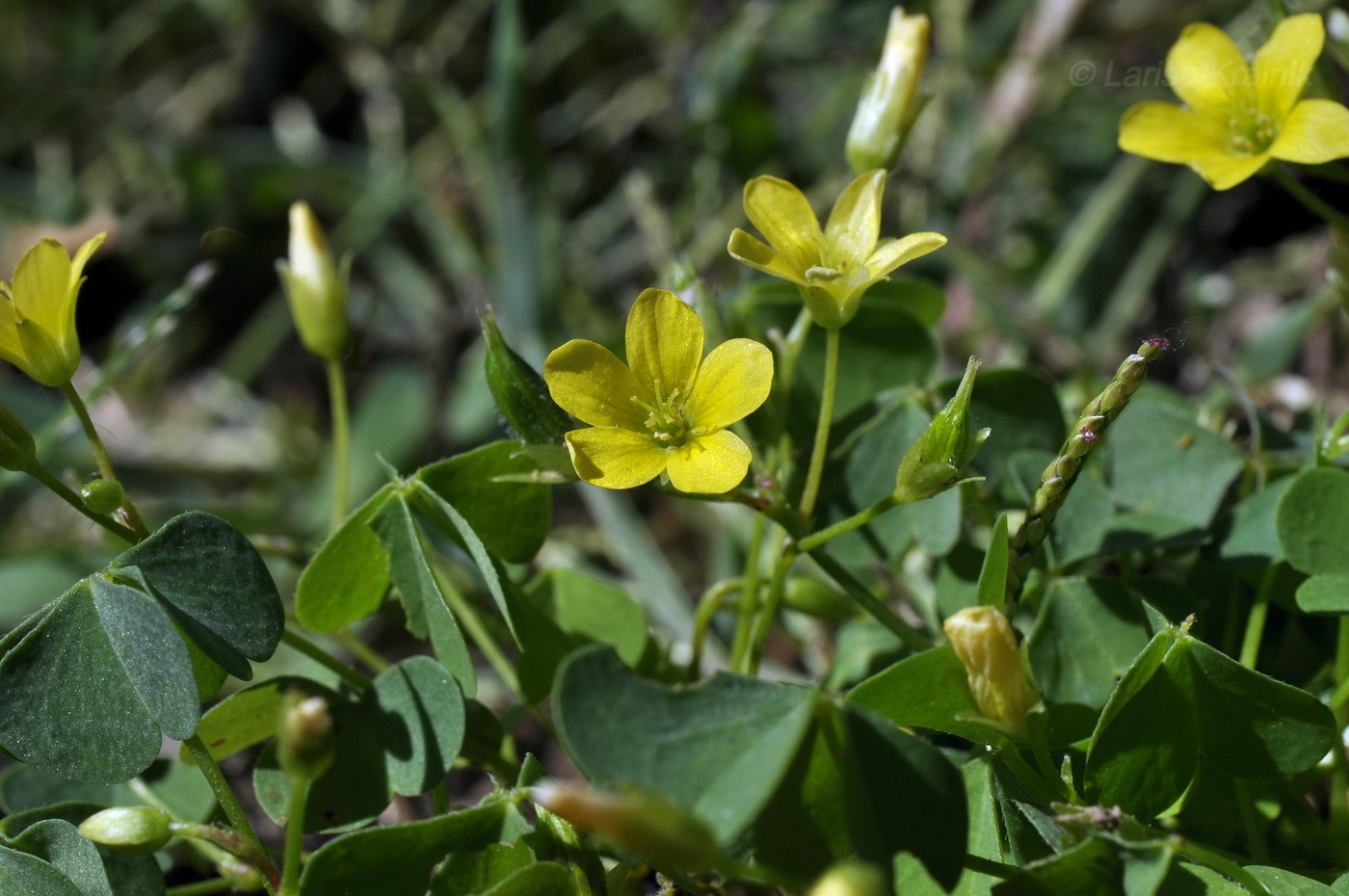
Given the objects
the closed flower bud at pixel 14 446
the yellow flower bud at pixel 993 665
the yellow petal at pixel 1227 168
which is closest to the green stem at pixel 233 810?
the closed flower bud at pixel 14 446

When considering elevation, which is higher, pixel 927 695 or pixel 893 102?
pixel 893 102

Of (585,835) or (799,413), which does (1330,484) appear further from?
(585,835)

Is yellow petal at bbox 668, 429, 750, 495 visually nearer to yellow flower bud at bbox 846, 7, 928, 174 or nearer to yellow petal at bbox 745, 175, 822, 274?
yellow petal at bbox 745, 175, 822, 274

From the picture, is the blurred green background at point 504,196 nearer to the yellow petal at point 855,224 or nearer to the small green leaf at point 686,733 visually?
the yellow petal at point 855,224

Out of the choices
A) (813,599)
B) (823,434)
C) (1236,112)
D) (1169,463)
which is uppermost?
(1236,112)

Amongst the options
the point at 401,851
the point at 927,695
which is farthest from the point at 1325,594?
the point at 401,851

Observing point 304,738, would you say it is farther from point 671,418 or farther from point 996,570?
point 996,570
